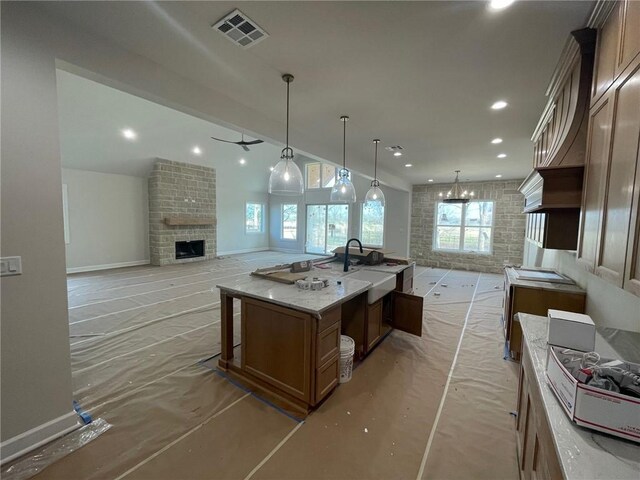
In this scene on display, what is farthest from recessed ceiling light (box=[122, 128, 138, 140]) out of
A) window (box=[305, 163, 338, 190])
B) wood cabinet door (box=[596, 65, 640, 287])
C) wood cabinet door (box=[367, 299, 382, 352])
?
wood cabinet door (box=[596, 65, 640, 287])

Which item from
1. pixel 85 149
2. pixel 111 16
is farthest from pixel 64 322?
pixel 85 149

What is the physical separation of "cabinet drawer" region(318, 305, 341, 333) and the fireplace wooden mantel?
277 inches

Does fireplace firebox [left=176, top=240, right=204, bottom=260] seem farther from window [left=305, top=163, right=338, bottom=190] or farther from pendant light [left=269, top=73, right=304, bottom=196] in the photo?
pendant light [left=269, top=73, right=304, bottom=196]

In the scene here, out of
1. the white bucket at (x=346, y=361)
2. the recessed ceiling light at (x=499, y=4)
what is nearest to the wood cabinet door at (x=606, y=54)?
the recessed ceiling light at (x=499, y=4)

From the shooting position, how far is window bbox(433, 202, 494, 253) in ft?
25.4

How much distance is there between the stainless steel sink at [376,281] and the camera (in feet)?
8.98

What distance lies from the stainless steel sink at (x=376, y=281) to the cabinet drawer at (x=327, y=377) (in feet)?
A: 2.37

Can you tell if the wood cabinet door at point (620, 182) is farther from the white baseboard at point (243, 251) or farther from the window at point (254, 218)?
the window at point (254, 218)

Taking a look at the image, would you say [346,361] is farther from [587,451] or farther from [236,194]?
[236,194]

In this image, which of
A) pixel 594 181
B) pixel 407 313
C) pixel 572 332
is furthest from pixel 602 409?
pixel 407 313

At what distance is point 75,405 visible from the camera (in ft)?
6.98

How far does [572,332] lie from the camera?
4.22 ft

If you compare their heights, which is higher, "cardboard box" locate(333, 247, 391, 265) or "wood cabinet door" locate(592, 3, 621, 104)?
"wood cabinet door" locate(592, 3, 621, 104)

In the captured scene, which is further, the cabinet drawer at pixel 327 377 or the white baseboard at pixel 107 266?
the white baseboard at pixel 107 266
